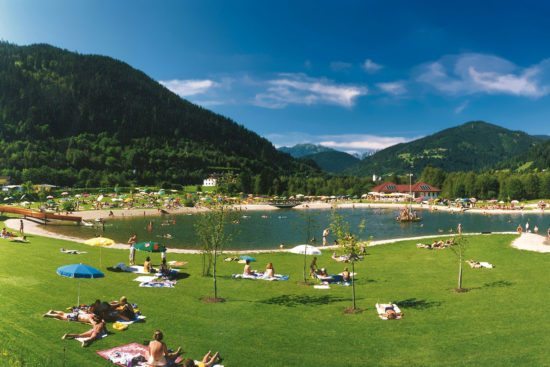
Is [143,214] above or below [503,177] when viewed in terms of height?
below

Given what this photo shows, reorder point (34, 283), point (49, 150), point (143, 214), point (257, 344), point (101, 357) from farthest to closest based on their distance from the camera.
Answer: point (49, 150) → point (143, 214) → point (34, 283) → point (257, 344) → point (101, 357)

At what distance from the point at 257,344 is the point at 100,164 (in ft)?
595

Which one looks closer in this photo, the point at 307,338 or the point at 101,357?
the point at 101,357

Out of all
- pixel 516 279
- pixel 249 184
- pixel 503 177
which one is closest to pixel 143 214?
pixel 249 184

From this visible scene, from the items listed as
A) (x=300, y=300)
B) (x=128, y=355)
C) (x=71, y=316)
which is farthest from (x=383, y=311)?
(x=71, y=316)

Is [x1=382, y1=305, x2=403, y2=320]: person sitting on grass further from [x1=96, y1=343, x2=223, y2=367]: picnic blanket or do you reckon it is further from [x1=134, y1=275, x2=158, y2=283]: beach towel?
[x1=134, y1=275, x2=158, y2=283]: beach towel

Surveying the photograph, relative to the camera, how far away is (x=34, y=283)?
1989 cm

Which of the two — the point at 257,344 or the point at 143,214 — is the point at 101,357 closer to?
the point at 257,344

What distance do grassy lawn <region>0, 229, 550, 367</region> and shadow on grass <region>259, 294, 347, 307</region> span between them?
53 mm

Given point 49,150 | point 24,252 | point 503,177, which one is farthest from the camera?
point 49,150

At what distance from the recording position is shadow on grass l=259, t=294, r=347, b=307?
65.6 ft

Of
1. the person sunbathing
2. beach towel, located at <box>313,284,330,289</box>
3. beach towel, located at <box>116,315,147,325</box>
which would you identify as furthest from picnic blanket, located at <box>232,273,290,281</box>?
the person sunbathing

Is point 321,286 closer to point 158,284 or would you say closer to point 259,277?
point 259,277

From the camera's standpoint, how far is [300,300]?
818 inches
